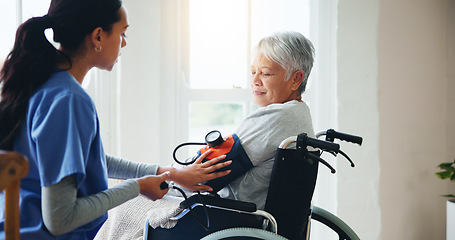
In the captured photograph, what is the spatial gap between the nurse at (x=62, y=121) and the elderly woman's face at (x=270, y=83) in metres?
0.57

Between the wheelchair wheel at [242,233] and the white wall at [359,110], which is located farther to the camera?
the white wall at [359,110]

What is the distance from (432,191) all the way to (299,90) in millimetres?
1673

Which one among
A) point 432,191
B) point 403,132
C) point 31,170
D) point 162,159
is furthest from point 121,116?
point 432,191

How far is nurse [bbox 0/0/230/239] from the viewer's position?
0.93 meters

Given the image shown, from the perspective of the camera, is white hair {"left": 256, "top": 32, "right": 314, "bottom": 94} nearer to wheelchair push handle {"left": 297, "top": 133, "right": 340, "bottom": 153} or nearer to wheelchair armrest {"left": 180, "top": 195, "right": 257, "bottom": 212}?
wheelchair push handle {"left": 297, "top": 133, "right": 340, "bottom": 153}

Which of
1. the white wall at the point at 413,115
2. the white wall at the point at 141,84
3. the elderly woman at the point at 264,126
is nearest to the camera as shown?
the elderly woman at the point at 264,126

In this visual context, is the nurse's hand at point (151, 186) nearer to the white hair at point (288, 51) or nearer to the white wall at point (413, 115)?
the white hair at point (288, 51)

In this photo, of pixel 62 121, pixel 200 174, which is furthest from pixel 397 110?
pixel 62 121

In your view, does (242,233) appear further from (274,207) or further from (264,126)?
(264,126)

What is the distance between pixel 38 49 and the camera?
3.52 ft

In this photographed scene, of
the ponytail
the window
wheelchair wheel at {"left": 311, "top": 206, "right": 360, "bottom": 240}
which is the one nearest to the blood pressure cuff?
wheelchair wheel at {"left": 311, "top": 206, "right": 360, "bottom": 240}

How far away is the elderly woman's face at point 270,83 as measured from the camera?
5.03ft

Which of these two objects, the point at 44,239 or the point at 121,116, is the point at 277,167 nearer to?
the point at 44,239

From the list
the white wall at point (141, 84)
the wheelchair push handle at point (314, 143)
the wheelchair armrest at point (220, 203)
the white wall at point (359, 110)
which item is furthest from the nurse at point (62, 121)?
the white wall at point (359, 110)
